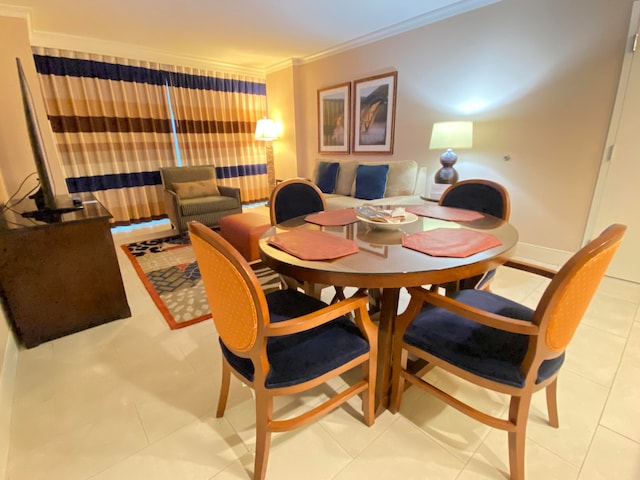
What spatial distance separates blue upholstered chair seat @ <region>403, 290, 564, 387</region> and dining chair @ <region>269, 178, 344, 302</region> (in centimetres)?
80

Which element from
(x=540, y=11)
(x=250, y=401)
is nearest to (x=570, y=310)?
(x=250, y=401)

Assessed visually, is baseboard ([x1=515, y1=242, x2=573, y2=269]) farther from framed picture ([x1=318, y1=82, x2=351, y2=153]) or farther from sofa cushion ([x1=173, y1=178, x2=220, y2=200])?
sofa cushion ([x1=173, y1=178, x2=220, y2=200])

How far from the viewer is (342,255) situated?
113 centimetres

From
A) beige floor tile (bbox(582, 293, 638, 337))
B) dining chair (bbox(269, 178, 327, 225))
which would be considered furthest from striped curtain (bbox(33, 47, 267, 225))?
beige floor tile (bbox(582, 293, 638, 337))

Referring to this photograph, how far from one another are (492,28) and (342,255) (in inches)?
120

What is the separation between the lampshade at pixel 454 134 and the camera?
9.39ft

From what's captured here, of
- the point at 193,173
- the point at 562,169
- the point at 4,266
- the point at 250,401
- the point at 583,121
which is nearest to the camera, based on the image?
the point at 250,401

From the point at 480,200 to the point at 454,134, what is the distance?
132 centimetres

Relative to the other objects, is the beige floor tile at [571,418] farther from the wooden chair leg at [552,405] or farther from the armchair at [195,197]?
the armchair at [195,197]

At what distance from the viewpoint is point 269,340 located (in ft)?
3.67

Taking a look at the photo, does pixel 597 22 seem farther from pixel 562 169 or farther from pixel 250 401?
pixel 250 401

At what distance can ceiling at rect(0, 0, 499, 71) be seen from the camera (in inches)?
113

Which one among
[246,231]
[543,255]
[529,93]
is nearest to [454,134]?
[529,93]

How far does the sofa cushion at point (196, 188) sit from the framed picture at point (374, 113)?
6.94ft
